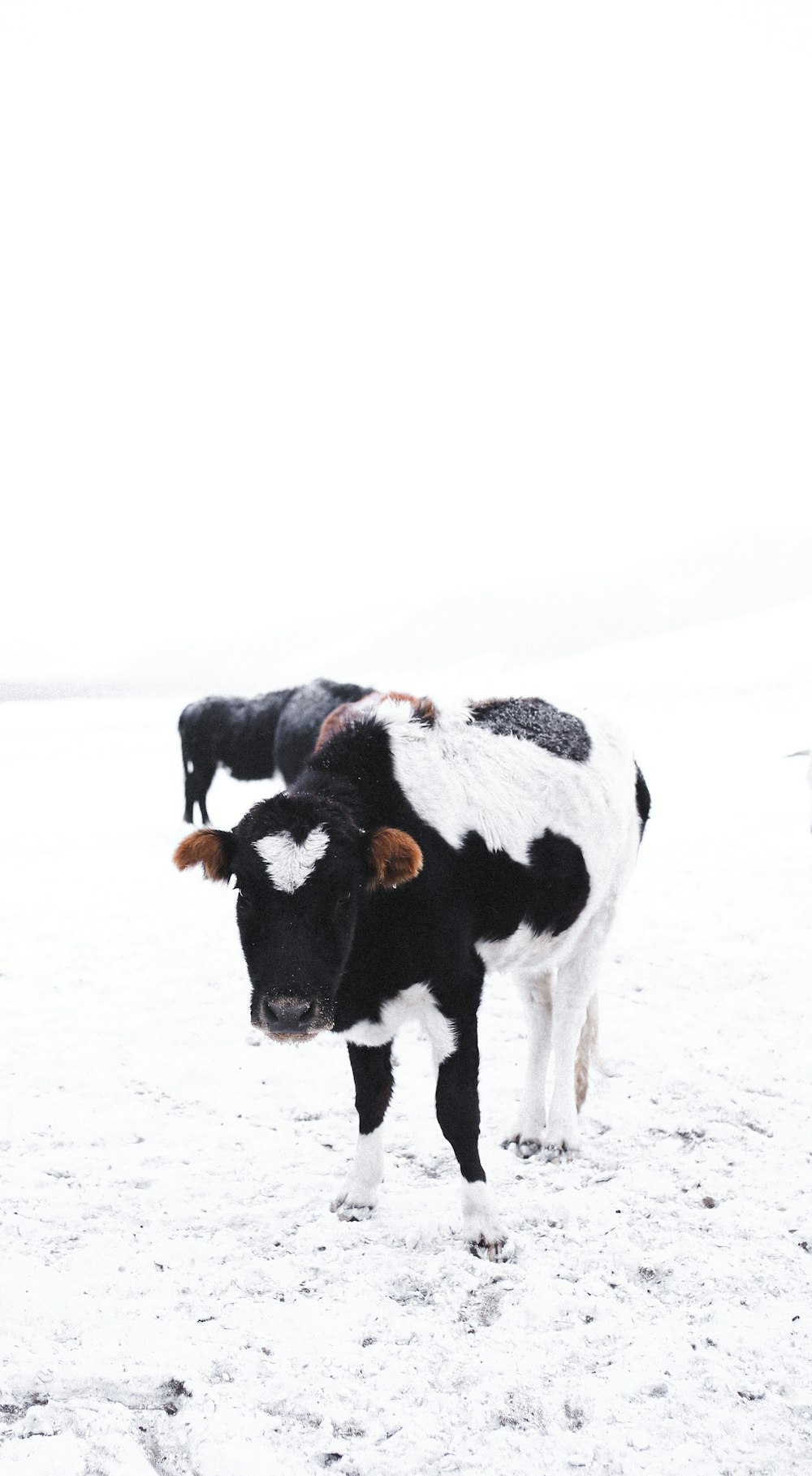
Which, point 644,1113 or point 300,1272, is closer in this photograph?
point 300,1272

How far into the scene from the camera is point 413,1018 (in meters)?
4.09

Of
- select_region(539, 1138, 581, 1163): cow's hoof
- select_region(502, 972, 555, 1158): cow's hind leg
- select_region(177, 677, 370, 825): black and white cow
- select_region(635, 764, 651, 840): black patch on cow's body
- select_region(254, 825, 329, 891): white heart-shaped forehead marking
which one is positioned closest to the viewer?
select_region(254, 825, 329, 891): white heart-shaped forehead marking

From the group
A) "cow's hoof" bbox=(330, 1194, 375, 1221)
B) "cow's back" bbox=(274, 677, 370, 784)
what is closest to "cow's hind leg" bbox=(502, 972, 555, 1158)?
"cow's hoof" bbox=(330, 1194, 375, 1221)

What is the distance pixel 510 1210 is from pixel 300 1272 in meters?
1.06

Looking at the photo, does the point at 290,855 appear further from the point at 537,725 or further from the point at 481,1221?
the point at 481,1221

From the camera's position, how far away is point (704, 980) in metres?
7.15

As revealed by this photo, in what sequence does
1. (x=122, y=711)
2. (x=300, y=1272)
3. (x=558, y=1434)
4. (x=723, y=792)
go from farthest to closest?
(x=122, y=711) < (x=723, y=792) < (x=300, y=1272) < (x=558, y=1434)

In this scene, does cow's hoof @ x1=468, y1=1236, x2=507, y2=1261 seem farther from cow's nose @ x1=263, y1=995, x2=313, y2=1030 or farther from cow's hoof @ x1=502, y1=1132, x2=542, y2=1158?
cow's nose @ x1=263, y1=995, x2=313, y2=1030

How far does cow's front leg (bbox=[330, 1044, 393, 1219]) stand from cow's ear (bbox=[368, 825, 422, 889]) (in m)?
1.07

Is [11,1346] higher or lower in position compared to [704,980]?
higher

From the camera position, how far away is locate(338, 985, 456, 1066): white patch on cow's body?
3.94 m

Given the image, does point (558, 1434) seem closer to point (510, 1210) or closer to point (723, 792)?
point (510, 1210)

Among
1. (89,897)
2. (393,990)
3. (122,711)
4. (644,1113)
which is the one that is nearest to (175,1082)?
(393,990)

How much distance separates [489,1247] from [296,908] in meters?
1.81
